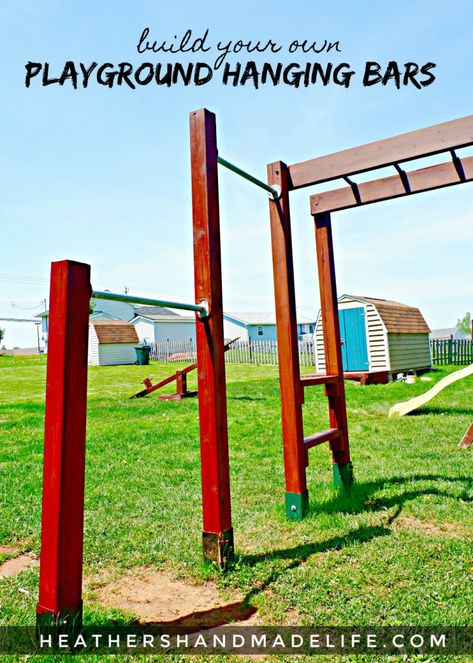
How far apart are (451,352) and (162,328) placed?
2380cm

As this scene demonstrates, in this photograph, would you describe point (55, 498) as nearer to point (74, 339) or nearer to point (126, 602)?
point (74, 339)

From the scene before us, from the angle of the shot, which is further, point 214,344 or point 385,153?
point 385,153

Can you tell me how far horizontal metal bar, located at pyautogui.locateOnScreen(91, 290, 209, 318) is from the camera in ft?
7.37

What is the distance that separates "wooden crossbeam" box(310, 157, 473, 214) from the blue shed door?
10.9 meters

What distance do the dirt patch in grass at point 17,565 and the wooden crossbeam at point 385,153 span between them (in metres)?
3.29

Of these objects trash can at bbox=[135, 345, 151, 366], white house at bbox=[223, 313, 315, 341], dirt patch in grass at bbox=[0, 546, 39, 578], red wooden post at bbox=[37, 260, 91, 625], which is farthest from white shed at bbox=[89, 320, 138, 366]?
red wooden post at bbox=[37, 260, 91, 625]

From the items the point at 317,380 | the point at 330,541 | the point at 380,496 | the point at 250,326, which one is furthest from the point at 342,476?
the point at 250,326

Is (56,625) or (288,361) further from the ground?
(288,361)

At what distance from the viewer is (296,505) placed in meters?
3.55

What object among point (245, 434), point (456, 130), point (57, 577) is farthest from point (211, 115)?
point (245, 434)

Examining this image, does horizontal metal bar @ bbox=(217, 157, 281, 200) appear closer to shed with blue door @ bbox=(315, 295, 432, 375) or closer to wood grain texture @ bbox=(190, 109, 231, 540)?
wood grain texture @ bbox=(190, 109, 231, 540)

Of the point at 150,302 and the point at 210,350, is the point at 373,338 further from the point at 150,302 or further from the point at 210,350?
the point at 150,302

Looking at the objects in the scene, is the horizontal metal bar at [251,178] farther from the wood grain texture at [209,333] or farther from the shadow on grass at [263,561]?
the shadow on grass at [263,561]

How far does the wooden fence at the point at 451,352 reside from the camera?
21.1 m
